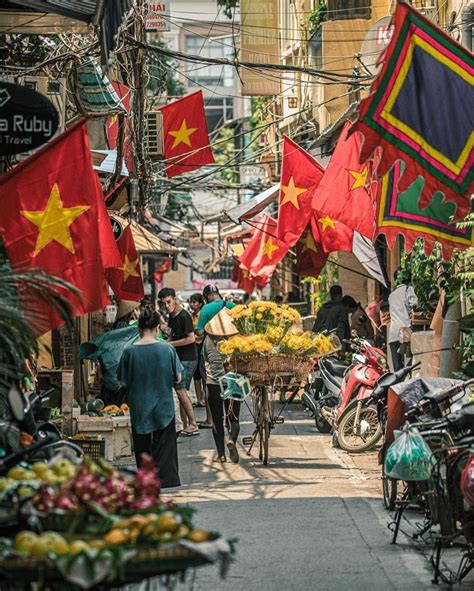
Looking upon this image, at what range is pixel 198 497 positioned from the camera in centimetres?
1298

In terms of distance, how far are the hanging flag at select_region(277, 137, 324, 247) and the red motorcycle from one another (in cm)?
305

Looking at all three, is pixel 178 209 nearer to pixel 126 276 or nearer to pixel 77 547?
pixel 126 276

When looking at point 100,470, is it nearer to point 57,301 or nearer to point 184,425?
point 57,301

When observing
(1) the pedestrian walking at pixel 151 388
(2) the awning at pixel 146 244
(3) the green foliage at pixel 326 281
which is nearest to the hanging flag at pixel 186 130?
(2) the awning at pixel 146 244

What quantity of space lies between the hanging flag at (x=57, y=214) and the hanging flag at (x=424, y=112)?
8.44 ft

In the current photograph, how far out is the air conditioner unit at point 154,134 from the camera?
22.8 metres

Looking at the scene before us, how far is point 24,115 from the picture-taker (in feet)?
36.6

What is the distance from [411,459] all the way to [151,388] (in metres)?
3.82

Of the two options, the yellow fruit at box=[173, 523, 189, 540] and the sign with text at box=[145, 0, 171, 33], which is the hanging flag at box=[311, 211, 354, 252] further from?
the yellow fruit at box=[173, 523, 189, 540]

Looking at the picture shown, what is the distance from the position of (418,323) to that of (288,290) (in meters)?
27.3

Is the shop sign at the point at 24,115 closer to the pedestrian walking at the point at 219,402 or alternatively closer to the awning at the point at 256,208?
the pedestrian walking at the point at 219,402

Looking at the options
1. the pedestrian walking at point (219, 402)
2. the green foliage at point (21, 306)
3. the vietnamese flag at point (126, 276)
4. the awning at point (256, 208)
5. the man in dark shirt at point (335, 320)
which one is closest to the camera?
the green foliage at point (21, 306)

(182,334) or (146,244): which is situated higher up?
(146,244)

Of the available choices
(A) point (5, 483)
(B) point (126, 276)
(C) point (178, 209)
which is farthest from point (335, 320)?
(C) point (178, 209)
